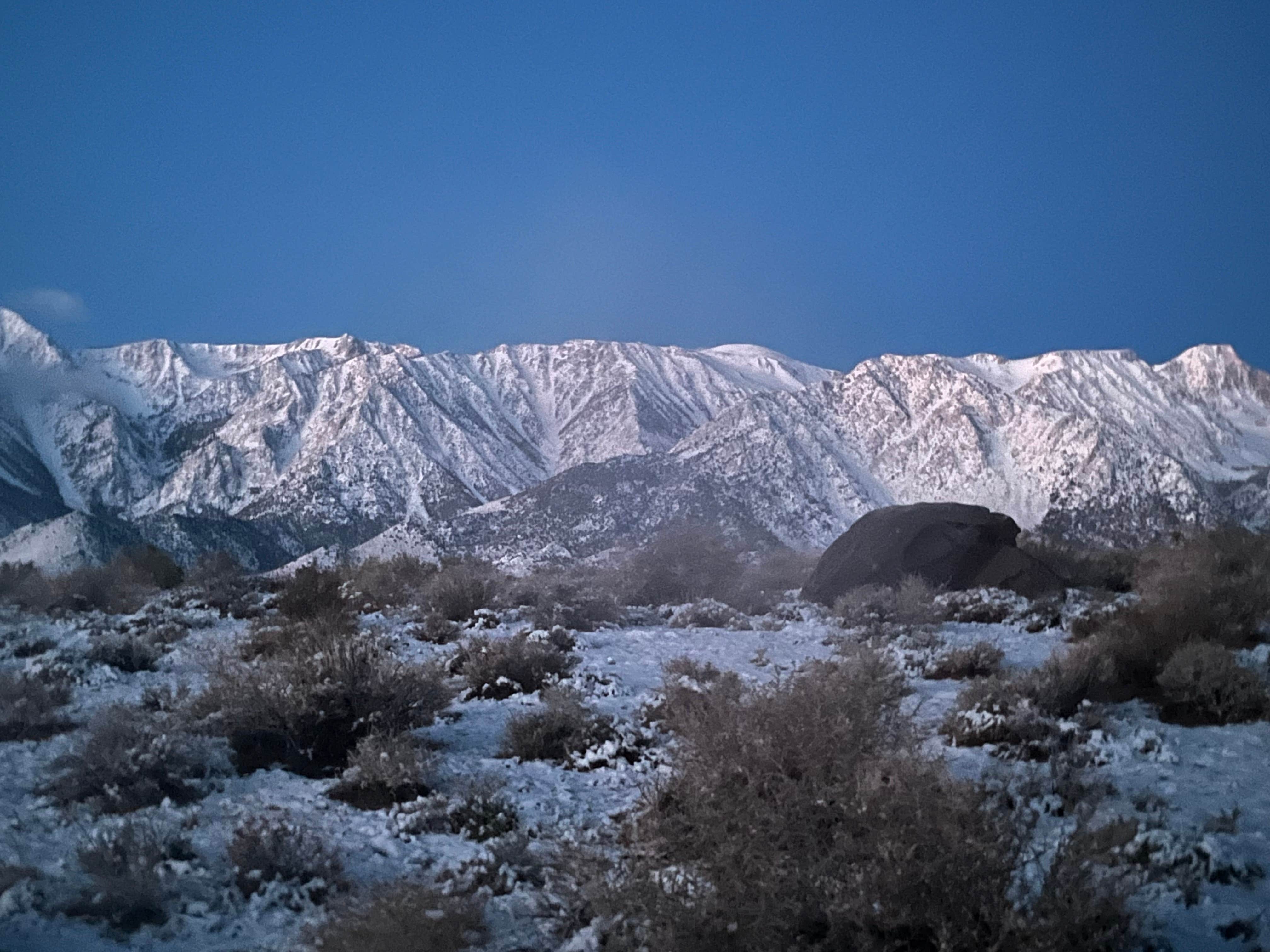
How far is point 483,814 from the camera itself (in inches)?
→ 230

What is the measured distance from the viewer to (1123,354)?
264 ft

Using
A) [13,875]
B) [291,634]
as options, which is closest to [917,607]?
[291,634]

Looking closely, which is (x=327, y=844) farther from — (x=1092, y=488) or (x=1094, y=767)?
(x=1092, y=488)

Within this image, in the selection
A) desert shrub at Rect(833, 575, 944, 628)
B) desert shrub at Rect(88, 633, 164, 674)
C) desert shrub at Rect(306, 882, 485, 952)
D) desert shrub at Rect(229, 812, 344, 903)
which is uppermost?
desert shrub at Rect(833, 575, 944, 628)

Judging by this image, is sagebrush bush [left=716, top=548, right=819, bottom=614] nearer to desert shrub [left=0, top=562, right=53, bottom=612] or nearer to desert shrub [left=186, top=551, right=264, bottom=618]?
desert shrub [left=186, top=551, right=264, bottom=618]

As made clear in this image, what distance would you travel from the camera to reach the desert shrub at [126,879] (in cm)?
428

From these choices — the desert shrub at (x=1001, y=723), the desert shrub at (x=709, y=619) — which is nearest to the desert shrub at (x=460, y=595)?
the desert shrub at (x=709, y=619)

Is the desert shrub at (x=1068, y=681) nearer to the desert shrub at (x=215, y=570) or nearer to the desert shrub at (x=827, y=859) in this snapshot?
the desert shrub at (x=827, y=859)

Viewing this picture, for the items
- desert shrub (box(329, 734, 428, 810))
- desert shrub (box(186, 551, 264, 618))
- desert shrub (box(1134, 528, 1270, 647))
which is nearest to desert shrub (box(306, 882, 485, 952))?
desert shrub (box(329, 734, 428, 810))

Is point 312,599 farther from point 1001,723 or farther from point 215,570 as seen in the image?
point 1001,723

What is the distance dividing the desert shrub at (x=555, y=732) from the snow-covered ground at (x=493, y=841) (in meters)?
0.16

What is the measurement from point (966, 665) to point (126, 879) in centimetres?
887

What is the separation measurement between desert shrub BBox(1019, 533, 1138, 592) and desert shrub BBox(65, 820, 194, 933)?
17.1 meters

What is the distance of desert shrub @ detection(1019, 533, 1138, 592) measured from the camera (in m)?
17.8
